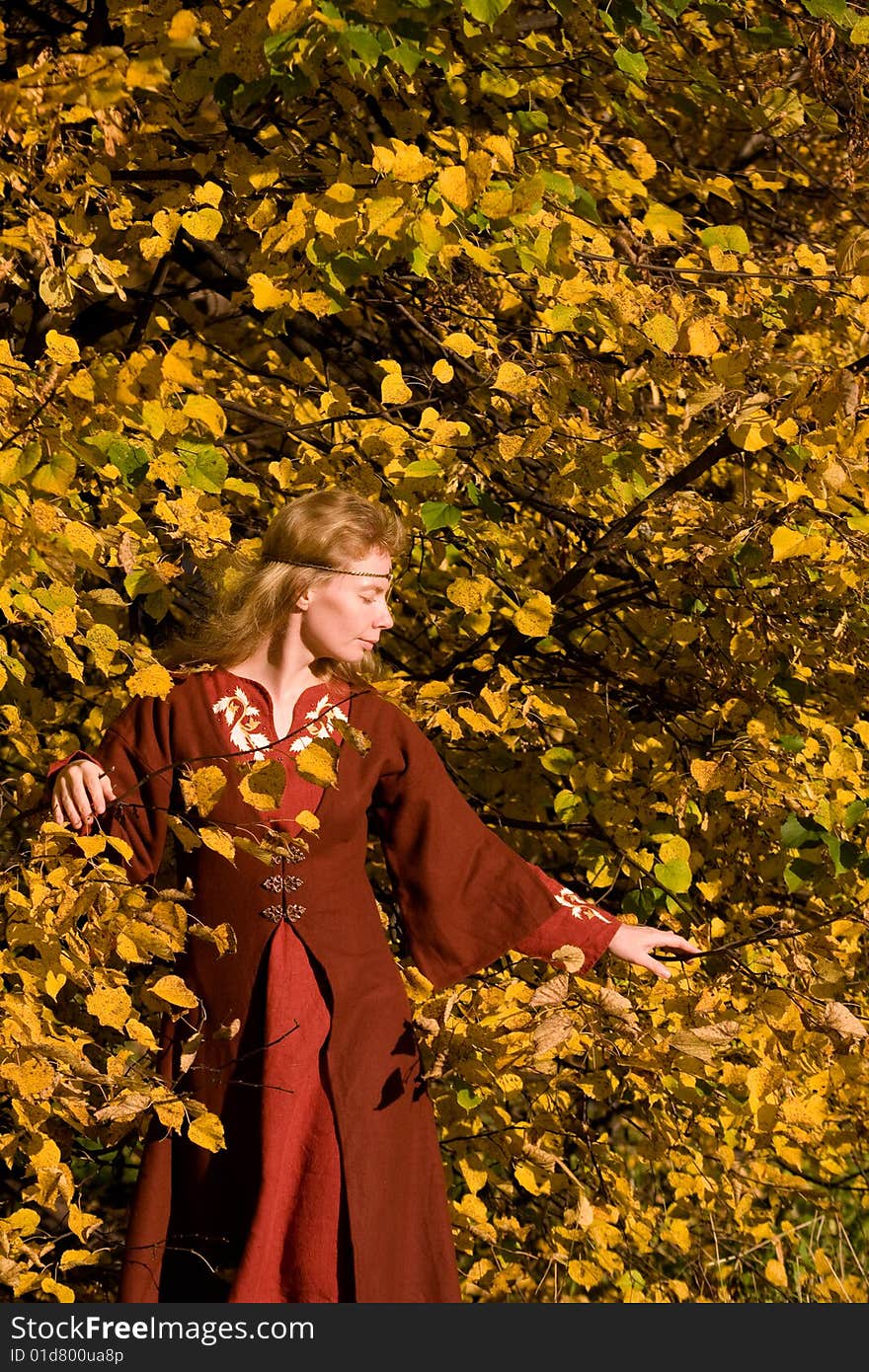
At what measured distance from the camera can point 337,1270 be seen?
1954mm

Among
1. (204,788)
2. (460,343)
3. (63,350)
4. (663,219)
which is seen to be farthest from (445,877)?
(663,219)

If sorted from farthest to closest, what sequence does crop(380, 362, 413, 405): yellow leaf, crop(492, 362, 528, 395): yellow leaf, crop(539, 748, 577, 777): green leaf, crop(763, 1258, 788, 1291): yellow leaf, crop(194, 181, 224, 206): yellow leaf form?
crop(539, 748, 577, 777): green leaf < crop(763, 1258, 788, 1291): yellow leaf < crop(380, 362, 413, 405): yellow leaf < crop(492, 362, 528, 395): yellow leaf < crop(194, 181, 224, 206): yellow leaf

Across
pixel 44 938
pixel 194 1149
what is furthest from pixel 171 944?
pixel 194 1149

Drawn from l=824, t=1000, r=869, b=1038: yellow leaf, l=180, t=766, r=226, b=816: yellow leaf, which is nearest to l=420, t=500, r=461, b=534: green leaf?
l=180, t=766, r=226, b=816: yellow leaf

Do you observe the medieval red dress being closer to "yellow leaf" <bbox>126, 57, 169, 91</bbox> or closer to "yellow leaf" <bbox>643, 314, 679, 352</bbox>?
"yellow leaf" <bbox>643, 314, 679, 352</bbox>

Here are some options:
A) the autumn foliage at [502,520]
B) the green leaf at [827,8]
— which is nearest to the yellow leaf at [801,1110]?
the autumn foliage at [502,520]

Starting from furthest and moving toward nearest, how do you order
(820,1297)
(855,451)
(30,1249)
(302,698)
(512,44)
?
(820,1297)
(512,44)
(302,698)
(855,451)
(30,1249)

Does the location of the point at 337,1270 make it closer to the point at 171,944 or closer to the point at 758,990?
the point at 171,944

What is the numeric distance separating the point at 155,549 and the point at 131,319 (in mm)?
960

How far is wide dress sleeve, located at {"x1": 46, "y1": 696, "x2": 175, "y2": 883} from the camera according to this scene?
2023 mm

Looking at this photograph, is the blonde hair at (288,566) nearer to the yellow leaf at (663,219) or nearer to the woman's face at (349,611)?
the woman's face at (349,611)

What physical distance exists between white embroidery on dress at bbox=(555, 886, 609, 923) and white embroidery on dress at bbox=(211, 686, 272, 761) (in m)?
0.51

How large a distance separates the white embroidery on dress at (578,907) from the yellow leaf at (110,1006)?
72 centimetres

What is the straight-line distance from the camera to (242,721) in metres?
2.07
